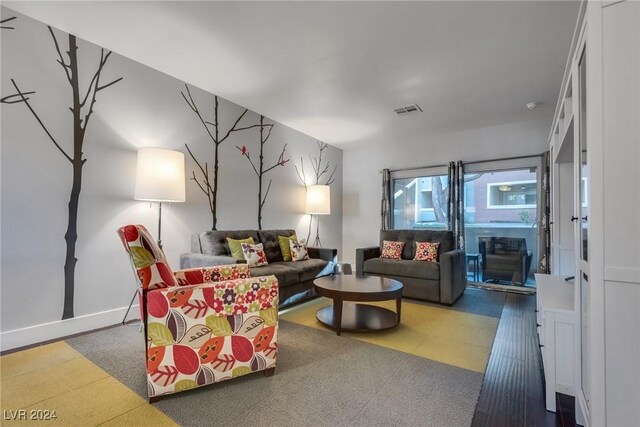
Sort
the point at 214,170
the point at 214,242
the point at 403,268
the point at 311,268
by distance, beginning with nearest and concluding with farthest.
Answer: the point at 214,242 < the point at 311,268 < the point at 214,170 < the point at 403,268

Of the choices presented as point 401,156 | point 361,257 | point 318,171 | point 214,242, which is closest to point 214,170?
point 214,242

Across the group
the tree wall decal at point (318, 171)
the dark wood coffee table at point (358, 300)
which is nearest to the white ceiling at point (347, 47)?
the tree wall decal at point (318, 171)

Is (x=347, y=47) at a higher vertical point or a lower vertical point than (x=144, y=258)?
higher

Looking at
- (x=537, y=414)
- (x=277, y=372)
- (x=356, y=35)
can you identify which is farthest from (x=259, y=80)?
(x=537, y=414)

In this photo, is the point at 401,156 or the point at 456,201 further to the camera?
the point at 401,156

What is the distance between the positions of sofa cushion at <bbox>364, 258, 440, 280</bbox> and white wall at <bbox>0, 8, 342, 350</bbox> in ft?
7.06

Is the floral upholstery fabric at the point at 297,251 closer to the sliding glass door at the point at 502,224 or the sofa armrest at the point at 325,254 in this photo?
the sofa armrest at the point at 325,254

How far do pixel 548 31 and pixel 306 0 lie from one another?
193 centimetres

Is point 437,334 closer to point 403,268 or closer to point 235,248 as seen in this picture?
point 403,268

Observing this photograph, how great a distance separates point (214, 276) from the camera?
86.4 inches

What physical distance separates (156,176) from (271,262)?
1.65 meters

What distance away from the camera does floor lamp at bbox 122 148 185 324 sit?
2.66 meters

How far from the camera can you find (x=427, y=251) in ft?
13.0

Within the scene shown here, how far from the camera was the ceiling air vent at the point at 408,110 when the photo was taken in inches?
150
